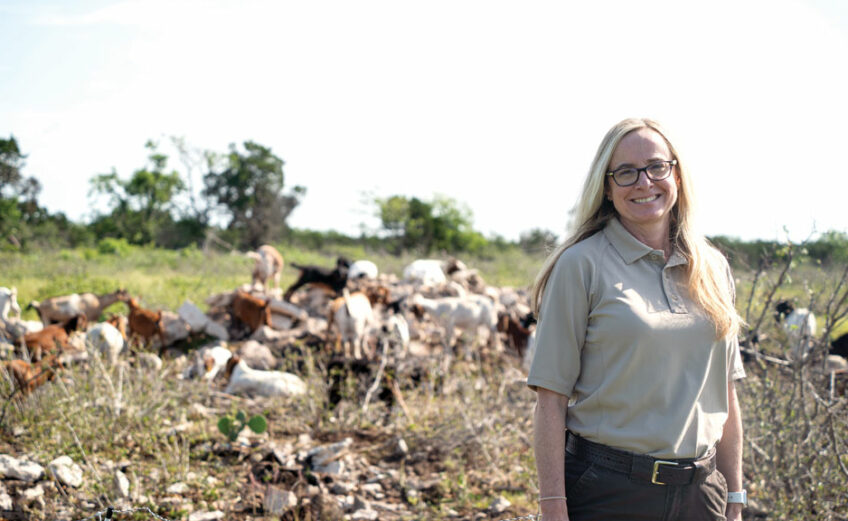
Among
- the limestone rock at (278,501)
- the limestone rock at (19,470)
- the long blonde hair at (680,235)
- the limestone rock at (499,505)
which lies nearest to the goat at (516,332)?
the limestone rock at (499,505)

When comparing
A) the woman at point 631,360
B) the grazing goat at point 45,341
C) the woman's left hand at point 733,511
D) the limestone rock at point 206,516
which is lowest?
the limestone rock at point 206,516

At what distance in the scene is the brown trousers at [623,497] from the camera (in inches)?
89.9

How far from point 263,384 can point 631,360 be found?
213 inches

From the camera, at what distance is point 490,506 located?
5.02 metres

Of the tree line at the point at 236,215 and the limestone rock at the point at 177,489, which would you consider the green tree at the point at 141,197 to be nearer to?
the tree line at the point at 236,215

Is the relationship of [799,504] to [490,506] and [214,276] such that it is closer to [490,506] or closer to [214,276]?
[490,506]

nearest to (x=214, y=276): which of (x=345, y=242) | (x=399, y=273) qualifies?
(x=399, y=273)

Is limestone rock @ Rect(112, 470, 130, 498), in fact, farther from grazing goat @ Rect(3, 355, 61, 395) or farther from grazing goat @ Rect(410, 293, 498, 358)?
grazing goat @ Rect(410, 293, 498, 358)

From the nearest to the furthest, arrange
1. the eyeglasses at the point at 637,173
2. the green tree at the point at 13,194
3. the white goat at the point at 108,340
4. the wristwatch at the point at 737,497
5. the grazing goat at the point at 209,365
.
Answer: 1. the eyeglasses at the point at 637,173
2. the wristwatch at the point at 737,497
3. the white goat at the point at 108,340
4. the grazing goat at the point at 209,365
5. the green tree at the point at 13,194

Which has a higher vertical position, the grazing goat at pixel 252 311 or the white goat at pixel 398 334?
the white goat at pixel 398 334

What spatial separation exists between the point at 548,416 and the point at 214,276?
1448 centimetres

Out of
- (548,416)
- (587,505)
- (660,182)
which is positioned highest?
(660,182)

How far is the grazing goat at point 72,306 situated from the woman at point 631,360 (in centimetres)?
893

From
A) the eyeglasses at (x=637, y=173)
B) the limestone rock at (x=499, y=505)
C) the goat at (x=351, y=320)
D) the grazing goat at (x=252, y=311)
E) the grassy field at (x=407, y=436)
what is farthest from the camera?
the grazing goat at (x=252, y=311)
